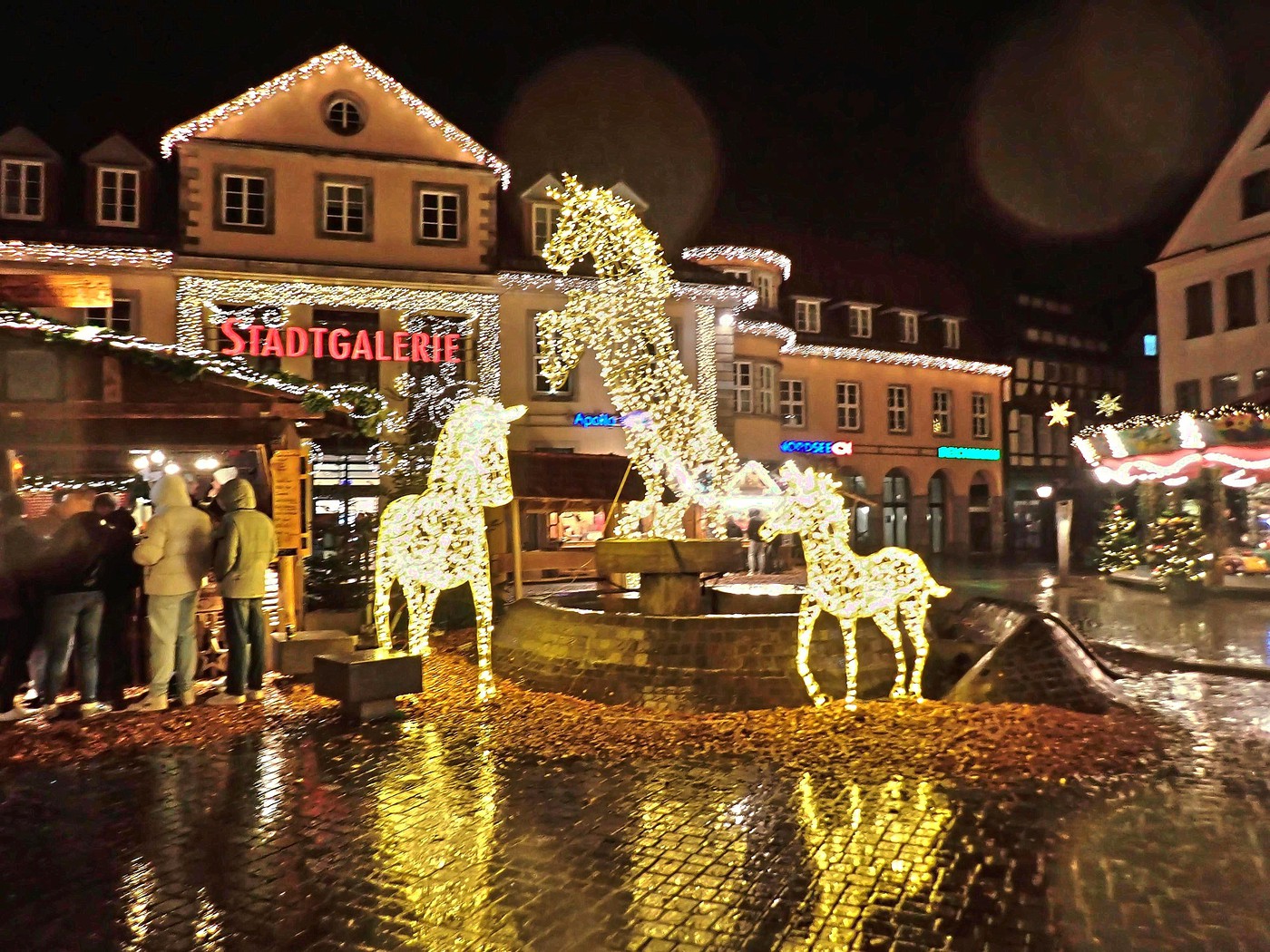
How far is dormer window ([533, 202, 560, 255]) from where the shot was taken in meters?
27.5

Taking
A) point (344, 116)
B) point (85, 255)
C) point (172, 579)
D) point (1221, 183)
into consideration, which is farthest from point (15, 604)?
point (1221, 183)

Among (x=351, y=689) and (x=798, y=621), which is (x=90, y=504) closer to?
(x=351, y=689)

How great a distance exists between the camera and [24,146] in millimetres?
23812

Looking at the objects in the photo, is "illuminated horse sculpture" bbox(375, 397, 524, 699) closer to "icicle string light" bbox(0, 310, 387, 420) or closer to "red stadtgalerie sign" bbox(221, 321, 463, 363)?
"icicle string light" bbox(0, 310, 387, 420)

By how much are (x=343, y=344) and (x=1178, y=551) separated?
62.6 ft

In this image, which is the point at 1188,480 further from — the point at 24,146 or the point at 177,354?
the point at 24,146

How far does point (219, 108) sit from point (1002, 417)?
3184 cm

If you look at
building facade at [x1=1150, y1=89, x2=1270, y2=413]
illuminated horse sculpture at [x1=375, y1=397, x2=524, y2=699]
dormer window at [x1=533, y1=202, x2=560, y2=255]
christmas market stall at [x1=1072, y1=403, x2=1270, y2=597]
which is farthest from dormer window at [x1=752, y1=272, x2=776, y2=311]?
illuminated horse sculpture at [x1=375, y1=397, x2=524, y2=699]

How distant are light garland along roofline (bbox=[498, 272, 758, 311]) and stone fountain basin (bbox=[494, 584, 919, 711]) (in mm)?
16734

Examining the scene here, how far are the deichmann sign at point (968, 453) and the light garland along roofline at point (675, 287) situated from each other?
14591mm

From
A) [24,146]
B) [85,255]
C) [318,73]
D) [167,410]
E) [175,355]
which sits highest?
[318,73]

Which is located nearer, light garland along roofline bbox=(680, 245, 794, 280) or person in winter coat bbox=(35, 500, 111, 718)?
person in winter coat bbox=(35, 500, 111, 718)

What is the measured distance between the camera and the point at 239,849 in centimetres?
552

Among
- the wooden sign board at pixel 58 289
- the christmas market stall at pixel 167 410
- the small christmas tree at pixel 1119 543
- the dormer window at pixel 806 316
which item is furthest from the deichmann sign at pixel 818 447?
the wooden sign board at pixel 58 289
